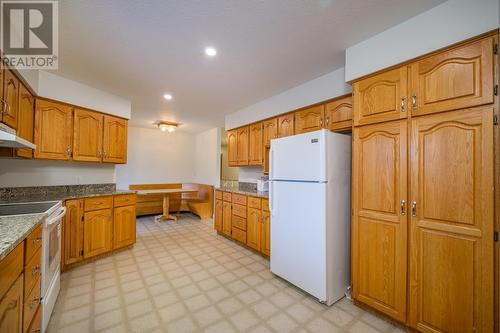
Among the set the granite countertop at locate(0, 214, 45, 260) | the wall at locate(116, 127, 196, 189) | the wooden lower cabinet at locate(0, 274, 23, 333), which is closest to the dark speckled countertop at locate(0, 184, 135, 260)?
the granite countertop at locate(0, 214, 45, 260)

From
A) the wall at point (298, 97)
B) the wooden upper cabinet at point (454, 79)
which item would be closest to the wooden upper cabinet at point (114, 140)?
the wall at point (298, 97)

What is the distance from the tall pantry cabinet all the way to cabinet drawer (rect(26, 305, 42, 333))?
8.22 ft

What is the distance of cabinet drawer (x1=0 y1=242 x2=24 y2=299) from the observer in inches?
37.7

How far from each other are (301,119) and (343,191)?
1244mm

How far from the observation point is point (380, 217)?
6.12ft

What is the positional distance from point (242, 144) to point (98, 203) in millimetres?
2482

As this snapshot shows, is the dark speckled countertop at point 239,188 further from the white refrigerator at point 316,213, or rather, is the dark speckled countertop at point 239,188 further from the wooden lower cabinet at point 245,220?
the white refrigerator at point 316,213

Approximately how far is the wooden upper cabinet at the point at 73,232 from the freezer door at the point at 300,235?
8.19 feet

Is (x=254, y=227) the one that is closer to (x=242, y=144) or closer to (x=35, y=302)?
(x=242, y=144)

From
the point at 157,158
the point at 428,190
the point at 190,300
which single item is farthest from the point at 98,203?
the point at 428,190

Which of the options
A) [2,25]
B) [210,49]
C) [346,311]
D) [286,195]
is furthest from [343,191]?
[2,25]

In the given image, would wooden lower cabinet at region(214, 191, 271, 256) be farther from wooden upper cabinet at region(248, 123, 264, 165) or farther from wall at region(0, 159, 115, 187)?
wall at region(0, 159, 115, 187)

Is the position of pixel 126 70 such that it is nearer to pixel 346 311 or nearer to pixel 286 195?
pixel 286 195

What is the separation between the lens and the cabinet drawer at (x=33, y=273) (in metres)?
1.29
